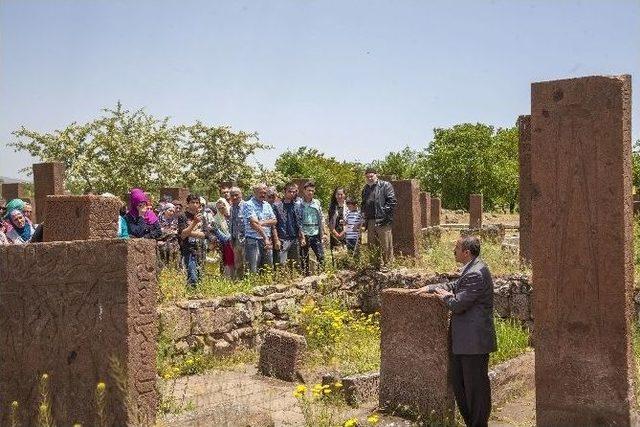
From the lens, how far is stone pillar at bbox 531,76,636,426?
507cm

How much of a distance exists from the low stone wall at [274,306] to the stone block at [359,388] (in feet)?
7.00

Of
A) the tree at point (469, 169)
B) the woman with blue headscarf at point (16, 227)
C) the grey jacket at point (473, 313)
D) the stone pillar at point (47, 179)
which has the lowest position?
the grey jacket at point (473, 313)

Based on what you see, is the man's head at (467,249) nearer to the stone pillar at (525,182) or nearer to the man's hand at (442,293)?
the man's hand at (442,293)

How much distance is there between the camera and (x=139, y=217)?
975 cm

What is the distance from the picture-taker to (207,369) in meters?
8.91

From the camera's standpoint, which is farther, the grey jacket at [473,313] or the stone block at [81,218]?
the stone block at [81,218]

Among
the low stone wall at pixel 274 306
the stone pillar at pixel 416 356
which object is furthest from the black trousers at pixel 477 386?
the low stone wall at pixel 274 306

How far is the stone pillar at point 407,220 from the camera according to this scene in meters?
12.8

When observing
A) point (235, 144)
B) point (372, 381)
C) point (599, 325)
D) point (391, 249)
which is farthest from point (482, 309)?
point (235, 144)

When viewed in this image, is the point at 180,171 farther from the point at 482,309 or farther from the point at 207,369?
the point at 482,309

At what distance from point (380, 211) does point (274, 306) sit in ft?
9.65

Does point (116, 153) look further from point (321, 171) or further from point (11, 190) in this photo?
point (321, 171)

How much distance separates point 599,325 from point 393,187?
8.08 metres

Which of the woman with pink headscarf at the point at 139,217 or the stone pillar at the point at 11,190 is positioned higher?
the stone pillar at the point at 11,190
